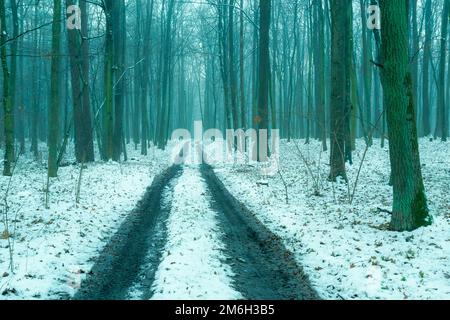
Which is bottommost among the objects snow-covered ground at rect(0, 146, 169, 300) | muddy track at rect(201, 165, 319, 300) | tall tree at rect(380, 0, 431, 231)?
muddy track at rect(201, 165, 319, 300)

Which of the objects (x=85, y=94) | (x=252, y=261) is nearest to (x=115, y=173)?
(x=85, y=94)

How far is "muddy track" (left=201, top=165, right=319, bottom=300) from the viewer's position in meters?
6.32

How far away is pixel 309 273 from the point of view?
7.11 meters

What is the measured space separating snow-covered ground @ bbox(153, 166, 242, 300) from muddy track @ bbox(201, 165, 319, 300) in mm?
233

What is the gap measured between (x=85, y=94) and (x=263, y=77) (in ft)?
32.8

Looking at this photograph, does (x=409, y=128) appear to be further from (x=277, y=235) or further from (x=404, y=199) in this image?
(x=277, y=235)

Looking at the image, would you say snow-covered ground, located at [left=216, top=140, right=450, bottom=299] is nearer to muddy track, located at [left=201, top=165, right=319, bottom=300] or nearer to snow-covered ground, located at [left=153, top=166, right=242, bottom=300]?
muddy track, located at [left=201, top=165, right=319, bottom=300]

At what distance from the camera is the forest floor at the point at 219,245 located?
6355 millimetres

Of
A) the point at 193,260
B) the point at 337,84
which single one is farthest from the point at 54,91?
the point at 193,260

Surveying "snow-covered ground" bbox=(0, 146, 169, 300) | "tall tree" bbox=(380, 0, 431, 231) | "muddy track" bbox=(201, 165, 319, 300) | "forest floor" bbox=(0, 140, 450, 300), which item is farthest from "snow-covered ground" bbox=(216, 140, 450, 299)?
"snow-covered ground" bbox=(0, 146, 169, 300)

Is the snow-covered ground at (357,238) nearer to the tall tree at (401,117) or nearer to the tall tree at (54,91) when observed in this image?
the tall tree at (401,117)

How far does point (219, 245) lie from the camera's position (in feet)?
28.5

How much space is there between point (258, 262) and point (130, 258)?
2.45 meters

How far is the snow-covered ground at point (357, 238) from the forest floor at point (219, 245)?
0.03 m
